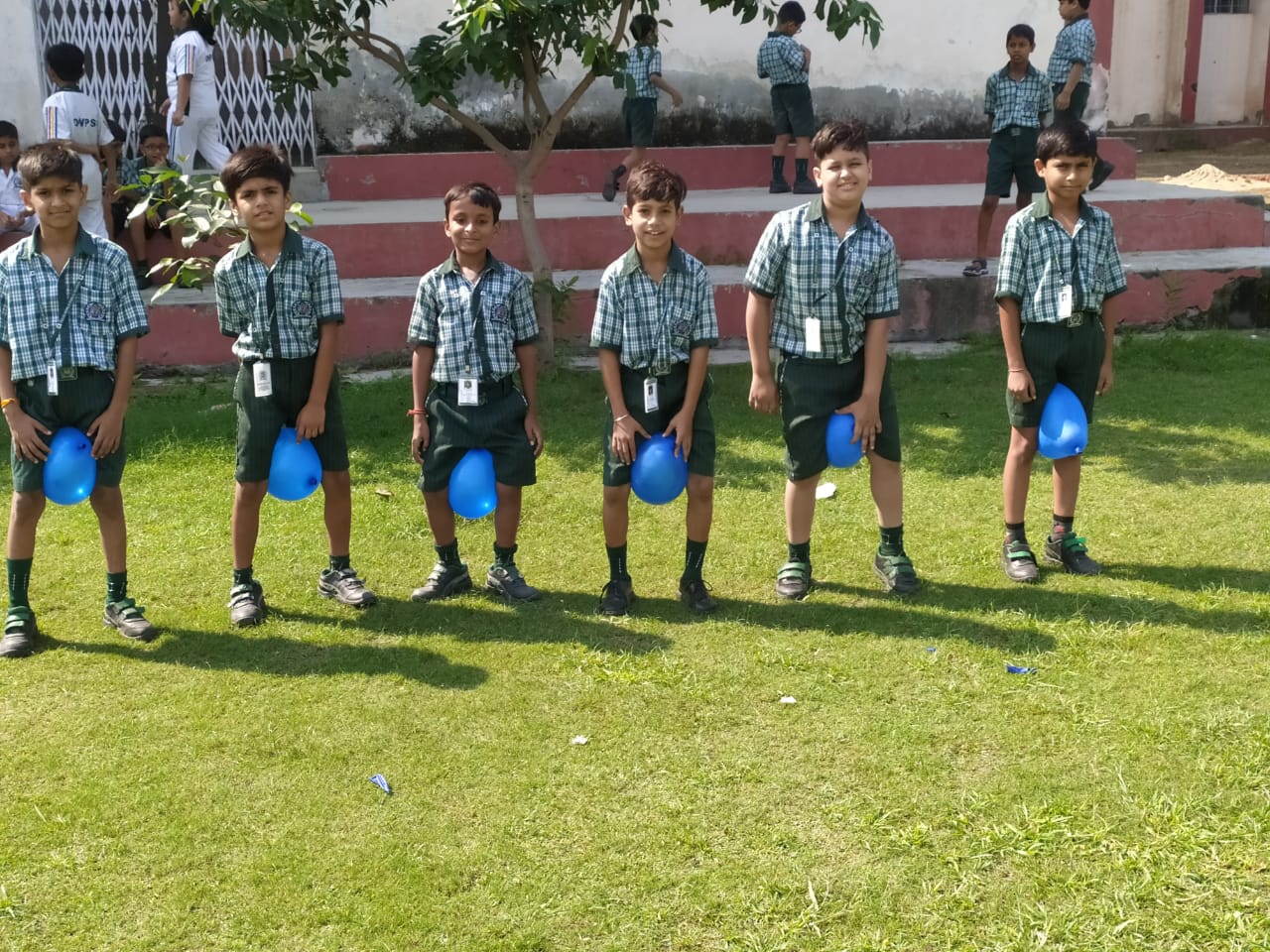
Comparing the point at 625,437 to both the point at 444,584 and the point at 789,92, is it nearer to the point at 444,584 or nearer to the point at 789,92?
the point at 444,584

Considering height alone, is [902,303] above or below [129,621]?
above

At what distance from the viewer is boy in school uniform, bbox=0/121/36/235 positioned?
7.91 metres

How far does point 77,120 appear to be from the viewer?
7973 millimetres

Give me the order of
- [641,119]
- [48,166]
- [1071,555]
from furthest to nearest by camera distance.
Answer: [641,119] → [1071,555] → [48,166]

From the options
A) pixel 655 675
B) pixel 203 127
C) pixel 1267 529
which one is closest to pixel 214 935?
pixel 655 675

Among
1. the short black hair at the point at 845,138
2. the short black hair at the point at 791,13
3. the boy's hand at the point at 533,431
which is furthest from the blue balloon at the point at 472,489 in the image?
the short black hair at the point at 791,13

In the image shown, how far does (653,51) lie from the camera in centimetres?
1002

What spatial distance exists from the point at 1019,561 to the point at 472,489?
1.87 metres

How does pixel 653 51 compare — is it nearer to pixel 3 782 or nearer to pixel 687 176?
pixel 687 176

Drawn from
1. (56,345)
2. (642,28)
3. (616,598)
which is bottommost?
(616,598)

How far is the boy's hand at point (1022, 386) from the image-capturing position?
14.7 feet

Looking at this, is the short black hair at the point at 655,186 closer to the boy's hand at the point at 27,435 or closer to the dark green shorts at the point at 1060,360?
the dark green shorts at the point at 1060,360

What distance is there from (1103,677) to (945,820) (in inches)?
37.2

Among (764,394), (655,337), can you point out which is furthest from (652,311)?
(764,394)
